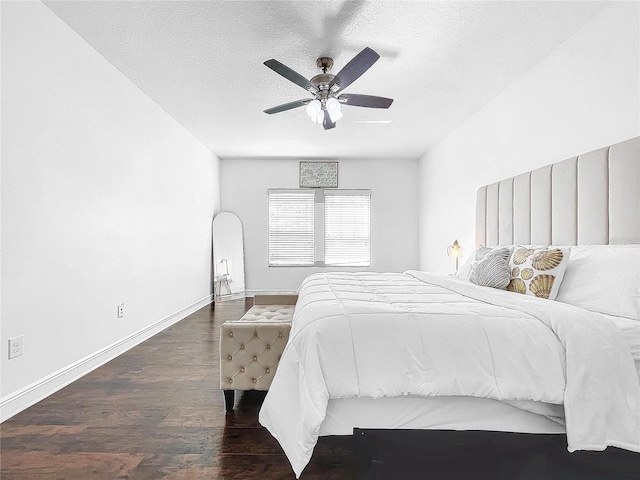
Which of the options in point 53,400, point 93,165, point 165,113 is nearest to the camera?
point 53,400

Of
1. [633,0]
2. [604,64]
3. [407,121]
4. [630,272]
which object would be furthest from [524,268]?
[407,121]

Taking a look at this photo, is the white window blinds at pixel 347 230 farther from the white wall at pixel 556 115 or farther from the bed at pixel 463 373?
the bed at pixel 463 373

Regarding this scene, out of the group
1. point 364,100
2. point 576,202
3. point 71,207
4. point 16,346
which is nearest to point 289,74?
point 364,100

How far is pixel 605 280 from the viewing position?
2104 millimetres

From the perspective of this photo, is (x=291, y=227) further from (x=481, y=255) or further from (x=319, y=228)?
(x=481, y=255)

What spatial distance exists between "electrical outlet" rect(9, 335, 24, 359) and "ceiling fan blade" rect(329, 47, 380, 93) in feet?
8.97

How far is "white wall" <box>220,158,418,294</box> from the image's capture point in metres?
7.18

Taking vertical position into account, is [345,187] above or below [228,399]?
above

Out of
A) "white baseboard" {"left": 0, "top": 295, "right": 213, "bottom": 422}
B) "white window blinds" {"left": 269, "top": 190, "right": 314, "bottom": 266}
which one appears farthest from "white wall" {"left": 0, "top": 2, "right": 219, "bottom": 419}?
"white window blinds" {"left": 269, "top": 190, "right": 314, "bottom": 266}

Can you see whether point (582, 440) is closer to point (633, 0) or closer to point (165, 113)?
point (633, 0)

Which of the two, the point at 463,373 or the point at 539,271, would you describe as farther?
the point at 539,271

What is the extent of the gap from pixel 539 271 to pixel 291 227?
5.20 metres

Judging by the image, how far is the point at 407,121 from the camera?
4.94 m

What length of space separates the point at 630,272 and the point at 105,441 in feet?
9.25
